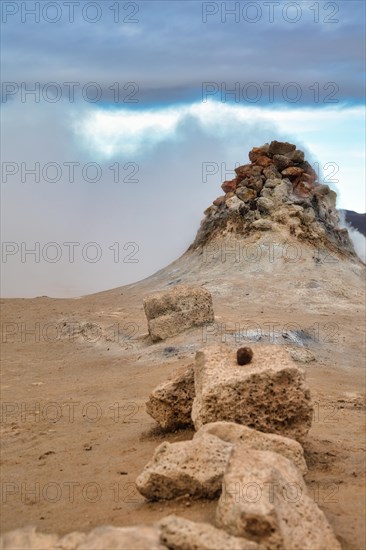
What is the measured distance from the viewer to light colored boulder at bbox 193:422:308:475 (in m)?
5.26

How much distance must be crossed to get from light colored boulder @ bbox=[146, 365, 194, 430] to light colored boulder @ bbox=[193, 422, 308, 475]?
65.0 inches

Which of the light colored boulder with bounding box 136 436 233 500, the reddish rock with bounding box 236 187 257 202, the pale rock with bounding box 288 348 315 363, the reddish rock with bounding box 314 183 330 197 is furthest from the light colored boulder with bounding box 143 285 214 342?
the reddish rock with bounding box 314 183 330 197

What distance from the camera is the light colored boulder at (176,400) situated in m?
7.07

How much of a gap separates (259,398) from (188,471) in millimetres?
1316

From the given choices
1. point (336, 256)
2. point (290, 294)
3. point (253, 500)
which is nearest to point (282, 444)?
point (253, 500)

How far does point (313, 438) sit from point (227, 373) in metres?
1.42

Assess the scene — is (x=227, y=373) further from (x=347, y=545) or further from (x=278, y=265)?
(x=278, y=265)

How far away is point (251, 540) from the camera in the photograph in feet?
13.0

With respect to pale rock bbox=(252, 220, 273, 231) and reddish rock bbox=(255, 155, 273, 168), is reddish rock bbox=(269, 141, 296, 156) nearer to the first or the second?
reddish rock bbox=(255, 155, 273, 168)

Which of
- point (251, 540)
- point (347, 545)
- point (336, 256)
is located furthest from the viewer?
point (336, 256)

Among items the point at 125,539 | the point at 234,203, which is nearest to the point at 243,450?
the point at 125,539

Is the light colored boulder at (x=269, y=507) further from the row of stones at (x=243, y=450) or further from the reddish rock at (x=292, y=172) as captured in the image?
the reddish rock at (x=292, y=172)

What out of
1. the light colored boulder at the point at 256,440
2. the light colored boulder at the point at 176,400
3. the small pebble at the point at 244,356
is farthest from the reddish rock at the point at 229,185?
the light colored boulder at the point at 256,440

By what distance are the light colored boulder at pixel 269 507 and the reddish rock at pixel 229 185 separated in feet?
55.8
